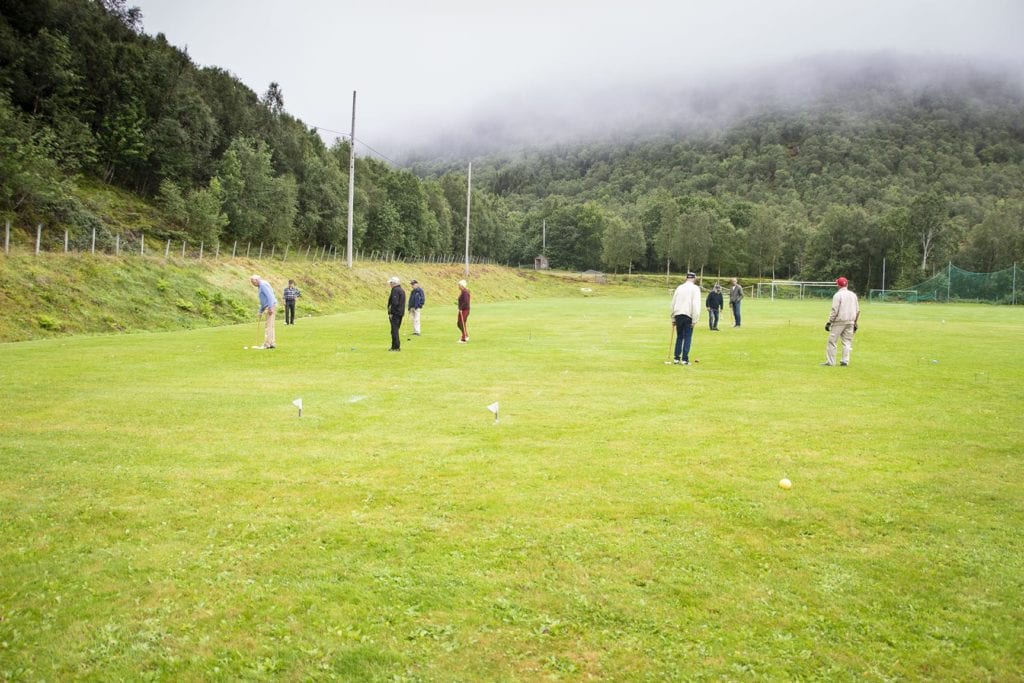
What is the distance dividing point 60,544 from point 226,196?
66.7m

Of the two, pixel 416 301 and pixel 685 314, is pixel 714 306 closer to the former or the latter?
pixel 685 314

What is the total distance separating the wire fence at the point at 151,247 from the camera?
35.5 meters

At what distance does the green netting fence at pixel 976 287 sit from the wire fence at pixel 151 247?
6927 cm

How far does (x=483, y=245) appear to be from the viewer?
437ft

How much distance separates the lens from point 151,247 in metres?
52.4

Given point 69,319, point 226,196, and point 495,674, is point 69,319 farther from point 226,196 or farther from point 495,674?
point 226,196

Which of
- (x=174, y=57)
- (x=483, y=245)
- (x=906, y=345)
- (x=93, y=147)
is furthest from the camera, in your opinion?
(x=483, y=245)

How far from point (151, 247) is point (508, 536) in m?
55.4

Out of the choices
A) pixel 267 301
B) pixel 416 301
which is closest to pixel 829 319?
pixel 416 301

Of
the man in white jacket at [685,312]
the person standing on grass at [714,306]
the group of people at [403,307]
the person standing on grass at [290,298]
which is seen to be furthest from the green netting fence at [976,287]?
the person standing on grass at [290,298]

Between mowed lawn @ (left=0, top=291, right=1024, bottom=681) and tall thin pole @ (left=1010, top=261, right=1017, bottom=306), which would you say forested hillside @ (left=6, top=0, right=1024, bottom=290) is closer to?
→ tall thin pole @ (left=1010, top=261, right=1017, bottom=306)

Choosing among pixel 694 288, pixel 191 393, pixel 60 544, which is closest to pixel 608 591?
pixel 60 544

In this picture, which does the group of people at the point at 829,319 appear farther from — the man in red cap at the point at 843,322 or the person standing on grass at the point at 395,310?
the person standing on grass at the point at 395,310

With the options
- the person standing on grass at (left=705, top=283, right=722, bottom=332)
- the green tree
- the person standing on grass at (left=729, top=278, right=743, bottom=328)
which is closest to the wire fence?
the person standing on grass at (left=705, top=283, right=722, bottom=332)
